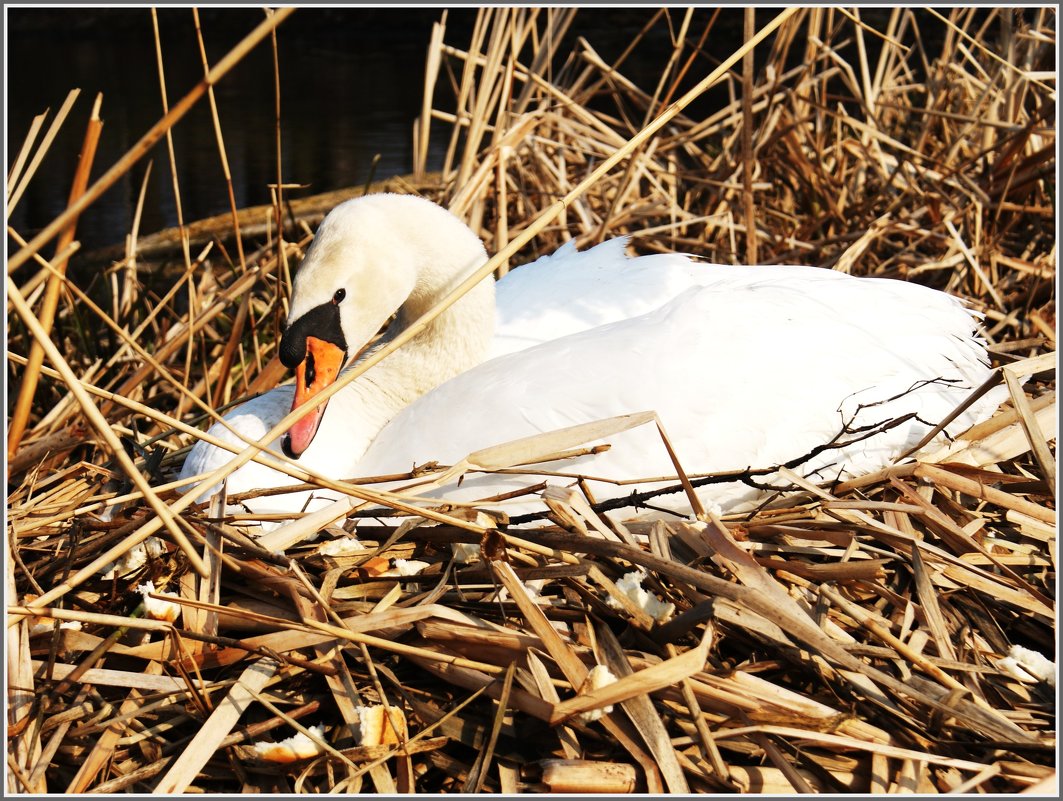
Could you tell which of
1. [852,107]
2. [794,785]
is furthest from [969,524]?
[852,107]

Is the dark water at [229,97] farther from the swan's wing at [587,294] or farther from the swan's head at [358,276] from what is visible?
the swan's head at [358,276]

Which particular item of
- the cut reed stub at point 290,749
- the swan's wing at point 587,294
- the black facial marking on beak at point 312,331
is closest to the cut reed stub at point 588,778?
the cut reed stub at point 290,749

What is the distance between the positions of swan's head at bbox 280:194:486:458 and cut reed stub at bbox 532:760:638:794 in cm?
110

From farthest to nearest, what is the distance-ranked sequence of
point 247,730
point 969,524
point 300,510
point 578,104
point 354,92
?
point 354,92 → point 578,104 → point 300,510 → point 969,524 → point 247,730

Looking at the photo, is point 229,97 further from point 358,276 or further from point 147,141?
point 147,141

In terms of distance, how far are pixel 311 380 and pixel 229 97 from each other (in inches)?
Answer: 476

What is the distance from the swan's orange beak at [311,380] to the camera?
256 cm

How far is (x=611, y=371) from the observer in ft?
7.95

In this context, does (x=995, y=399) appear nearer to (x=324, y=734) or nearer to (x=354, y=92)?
(x=324, y=734)

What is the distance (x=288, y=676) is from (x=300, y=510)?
60cm

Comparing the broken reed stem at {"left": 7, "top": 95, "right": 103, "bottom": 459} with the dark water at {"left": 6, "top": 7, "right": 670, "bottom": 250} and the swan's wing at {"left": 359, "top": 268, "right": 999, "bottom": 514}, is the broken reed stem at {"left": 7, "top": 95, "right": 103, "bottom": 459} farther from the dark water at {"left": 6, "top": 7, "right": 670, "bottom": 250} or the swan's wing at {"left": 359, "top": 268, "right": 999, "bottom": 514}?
the dark water at {"left": 6, "top": 7, "right": 670, "bottom": 250}

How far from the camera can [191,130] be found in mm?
11344

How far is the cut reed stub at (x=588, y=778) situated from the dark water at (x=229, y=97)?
318 cm

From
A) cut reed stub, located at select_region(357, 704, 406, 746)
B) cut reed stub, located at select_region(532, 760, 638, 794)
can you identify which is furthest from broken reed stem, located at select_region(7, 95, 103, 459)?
cut reed stub, located at select_region(532, 760, 638, 794)
